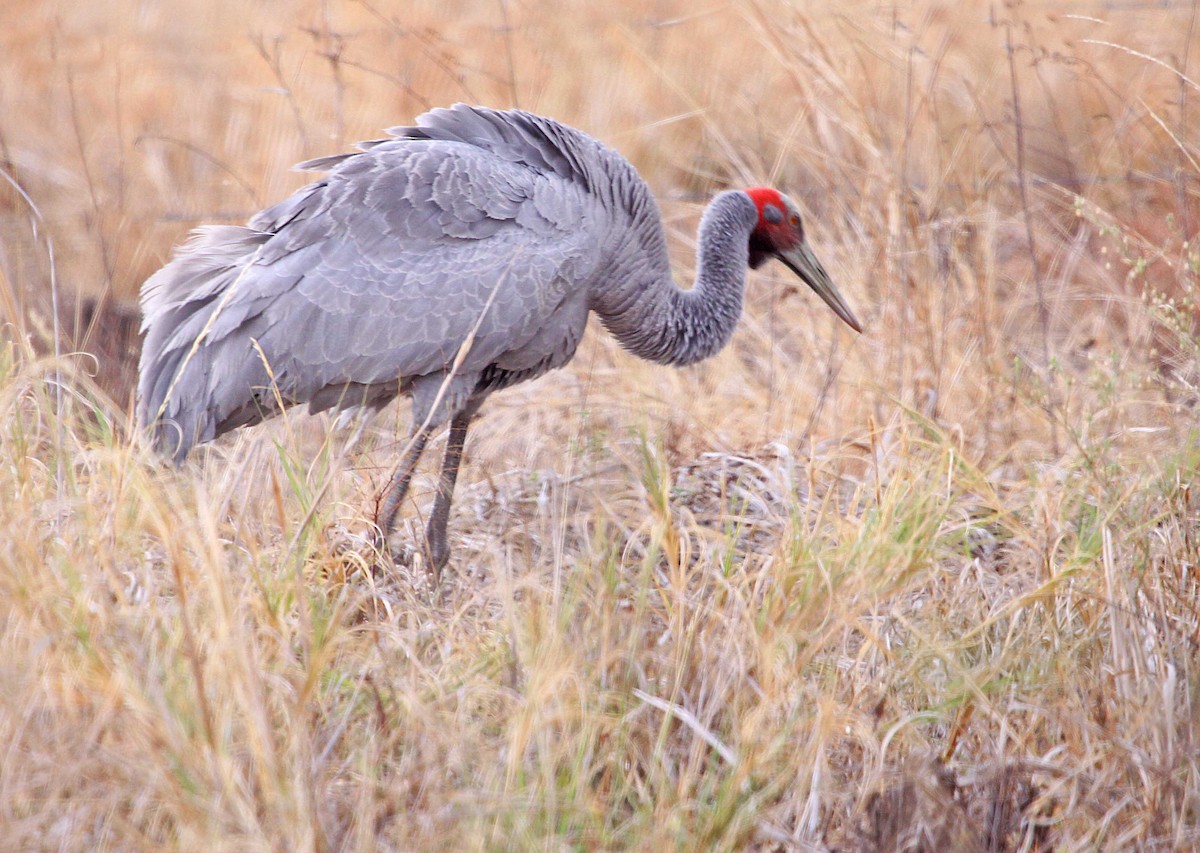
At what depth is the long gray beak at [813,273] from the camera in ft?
15.8

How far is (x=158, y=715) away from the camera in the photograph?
2.32 metres

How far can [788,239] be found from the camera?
4.86 meters

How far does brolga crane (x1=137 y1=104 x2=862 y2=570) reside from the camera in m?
3.97

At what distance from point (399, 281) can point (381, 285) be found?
0.06 m

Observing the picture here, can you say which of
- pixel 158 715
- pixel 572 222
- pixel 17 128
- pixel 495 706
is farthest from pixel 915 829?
pixel 17 128

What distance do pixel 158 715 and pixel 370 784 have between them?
40cm

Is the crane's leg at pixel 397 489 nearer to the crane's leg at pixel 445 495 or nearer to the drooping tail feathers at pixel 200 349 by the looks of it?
the crane's leg at pixel 445 495

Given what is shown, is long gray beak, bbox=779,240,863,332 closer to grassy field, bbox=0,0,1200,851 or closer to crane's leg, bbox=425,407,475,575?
grassy field, bbox=0,0,1200,851

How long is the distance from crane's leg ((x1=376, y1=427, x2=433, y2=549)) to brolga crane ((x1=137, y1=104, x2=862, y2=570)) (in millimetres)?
12

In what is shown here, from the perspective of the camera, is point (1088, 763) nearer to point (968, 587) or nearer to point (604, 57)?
point (968, 587)

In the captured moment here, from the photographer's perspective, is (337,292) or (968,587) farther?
(337,292)

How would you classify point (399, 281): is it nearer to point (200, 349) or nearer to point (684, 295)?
point (200, 349)

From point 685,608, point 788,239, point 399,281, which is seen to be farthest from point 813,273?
point 685,608

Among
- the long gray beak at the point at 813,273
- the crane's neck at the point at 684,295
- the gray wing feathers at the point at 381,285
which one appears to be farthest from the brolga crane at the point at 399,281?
the long gray beak at the point at 813,273
